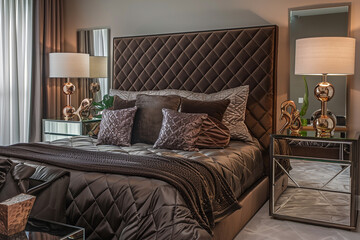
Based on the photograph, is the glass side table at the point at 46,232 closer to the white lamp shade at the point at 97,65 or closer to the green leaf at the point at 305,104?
the green leaf at the point at 305,104

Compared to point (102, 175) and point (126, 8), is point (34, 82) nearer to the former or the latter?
point (126, 8)

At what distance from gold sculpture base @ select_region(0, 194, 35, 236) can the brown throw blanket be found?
2.55 ft

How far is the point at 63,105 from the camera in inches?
207

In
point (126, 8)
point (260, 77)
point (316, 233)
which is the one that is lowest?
point (316, 233)

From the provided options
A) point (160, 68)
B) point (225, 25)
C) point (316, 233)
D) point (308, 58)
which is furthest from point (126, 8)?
point (316, 233)

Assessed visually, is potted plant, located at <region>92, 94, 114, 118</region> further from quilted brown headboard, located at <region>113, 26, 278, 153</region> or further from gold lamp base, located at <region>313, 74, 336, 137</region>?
gold lamp base, located at <region>313, 74, 336, 137</region>

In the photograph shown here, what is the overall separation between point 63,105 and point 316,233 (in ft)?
12.0

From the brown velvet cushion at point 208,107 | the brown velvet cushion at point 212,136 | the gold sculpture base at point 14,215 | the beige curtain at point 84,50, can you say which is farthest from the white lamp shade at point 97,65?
the gold sculpture base at point 14,215

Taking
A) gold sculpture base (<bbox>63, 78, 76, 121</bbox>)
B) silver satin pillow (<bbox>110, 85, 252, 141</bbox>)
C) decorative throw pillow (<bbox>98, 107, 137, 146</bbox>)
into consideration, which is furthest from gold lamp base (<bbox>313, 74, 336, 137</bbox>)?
gold sculpture base (<bbox>63, 78, 76, 121</bbox>)

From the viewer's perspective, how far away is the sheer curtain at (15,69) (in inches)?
176

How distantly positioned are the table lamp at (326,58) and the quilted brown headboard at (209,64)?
0.57 meters

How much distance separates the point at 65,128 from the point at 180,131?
72.7 inches

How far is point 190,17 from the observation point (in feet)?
14.3

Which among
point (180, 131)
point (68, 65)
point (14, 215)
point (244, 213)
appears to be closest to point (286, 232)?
point (244, 213)
